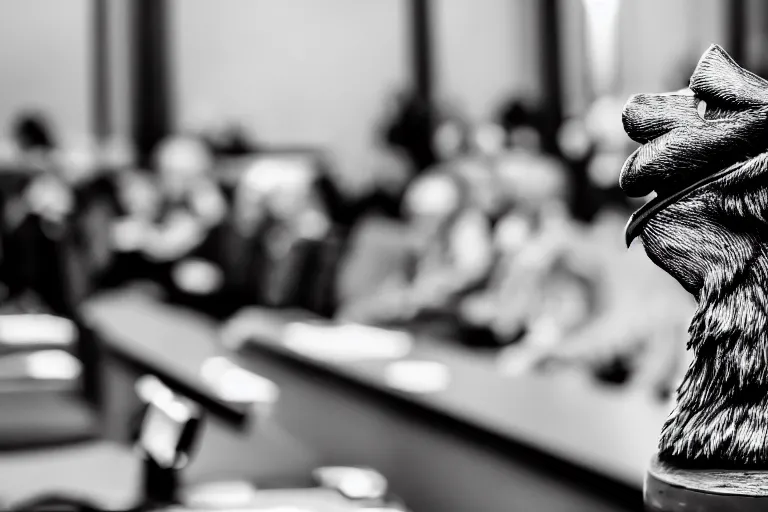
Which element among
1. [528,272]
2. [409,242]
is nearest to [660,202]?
[528,272]

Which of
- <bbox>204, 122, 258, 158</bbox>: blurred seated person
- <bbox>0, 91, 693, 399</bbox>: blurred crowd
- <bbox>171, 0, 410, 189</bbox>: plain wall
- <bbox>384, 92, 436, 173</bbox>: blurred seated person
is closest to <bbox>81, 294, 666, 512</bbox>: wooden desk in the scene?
<bbox>0, 91, 693, 399</bbox>: blurred crowd

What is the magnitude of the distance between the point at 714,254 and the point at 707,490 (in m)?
0.17

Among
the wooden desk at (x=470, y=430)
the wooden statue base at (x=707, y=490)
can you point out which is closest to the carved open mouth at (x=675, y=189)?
the wooden statue base at (x=707, y=490)

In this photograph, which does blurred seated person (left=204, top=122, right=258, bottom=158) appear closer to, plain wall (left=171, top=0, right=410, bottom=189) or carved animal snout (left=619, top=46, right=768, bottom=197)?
plain wall (left=171, top=0, right=410, bottom=189)

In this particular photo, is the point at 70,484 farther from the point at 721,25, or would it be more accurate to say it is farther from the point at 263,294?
the point at 721,25

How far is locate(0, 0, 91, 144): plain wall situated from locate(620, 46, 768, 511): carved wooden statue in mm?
9149

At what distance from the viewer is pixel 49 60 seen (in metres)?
9.35

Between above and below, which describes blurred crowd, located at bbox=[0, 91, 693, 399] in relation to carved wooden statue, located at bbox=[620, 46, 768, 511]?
below

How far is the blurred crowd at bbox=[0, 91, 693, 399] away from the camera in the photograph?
12.3ft

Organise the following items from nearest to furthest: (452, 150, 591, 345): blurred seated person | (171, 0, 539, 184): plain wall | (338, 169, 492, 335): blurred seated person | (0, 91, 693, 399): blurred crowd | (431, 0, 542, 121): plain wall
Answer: (0, 91, 693, 399): blurred crowd, (452, 150, 591, 345): blurred seated person, (338, 169, 492, 335): blurred seated person, (171, 0, 539, 184): plain wall, (431, 0, 542, 121): plain wall

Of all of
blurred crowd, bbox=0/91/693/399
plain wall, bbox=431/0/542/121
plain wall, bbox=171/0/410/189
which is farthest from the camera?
plain wall, bbox=431/0/542/121

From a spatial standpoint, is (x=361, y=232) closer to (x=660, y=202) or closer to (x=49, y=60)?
(x=49, y=60)

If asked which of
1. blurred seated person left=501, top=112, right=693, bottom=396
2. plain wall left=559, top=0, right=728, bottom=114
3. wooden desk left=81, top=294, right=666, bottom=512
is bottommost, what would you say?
blurred seated person left=501, top=112, right=693, bottom=396

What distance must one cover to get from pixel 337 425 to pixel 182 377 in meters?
0.39
